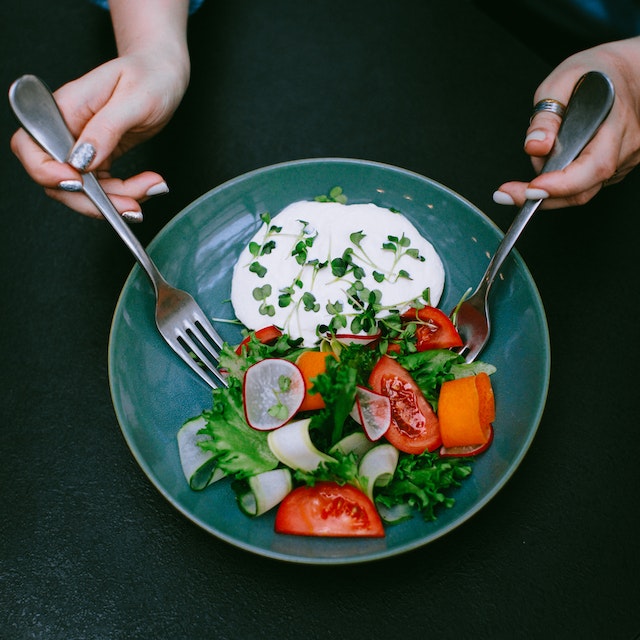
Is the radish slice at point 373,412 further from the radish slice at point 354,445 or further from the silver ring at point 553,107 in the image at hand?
the silver ring at point 553,107

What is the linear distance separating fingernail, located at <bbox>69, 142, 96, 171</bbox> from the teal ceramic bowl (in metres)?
0.24

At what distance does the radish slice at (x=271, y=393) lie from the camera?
135 centimetres

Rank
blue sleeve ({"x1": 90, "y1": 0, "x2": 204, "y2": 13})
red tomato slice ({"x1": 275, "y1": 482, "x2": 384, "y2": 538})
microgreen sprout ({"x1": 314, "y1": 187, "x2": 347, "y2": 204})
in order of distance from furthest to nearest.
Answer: blue sleeve ({"x1": 90, "y1": 0, "x2": 204, "y2": 13}), microgreen sprout ({"x1": 314, "y1": 187, "x2": 347, "y2": 204}), red tomato slice ({"x1": 275, "y1": 482, "x2": 384, "y2": 538})

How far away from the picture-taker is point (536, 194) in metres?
1.39

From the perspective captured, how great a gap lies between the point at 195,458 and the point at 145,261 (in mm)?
473

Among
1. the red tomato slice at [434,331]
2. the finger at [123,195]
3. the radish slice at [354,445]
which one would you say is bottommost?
the radish slice at [354,445]

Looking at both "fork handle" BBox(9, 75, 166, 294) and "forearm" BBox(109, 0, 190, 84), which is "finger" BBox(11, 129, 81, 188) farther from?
"forearm" BBox(109, 0, 190, 84)

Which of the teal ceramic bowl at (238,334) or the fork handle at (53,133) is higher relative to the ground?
the fork handle at (53,133)

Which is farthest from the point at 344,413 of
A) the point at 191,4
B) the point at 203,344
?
the point at 191,4

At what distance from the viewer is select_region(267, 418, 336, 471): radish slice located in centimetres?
128

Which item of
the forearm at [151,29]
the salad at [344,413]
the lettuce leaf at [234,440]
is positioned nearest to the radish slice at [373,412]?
the salad at [344,413]

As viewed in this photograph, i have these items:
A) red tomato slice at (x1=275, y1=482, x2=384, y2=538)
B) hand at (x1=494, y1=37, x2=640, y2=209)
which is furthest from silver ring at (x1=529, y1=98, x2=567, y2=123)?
red tomato slice at (x1=275, y1=482, x2=384, y2=538)

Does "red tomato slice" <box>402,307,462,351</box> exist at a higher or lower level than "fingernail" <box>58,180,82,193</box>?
lower

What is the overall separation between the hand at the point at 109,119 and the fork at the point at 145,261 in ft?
0.12
